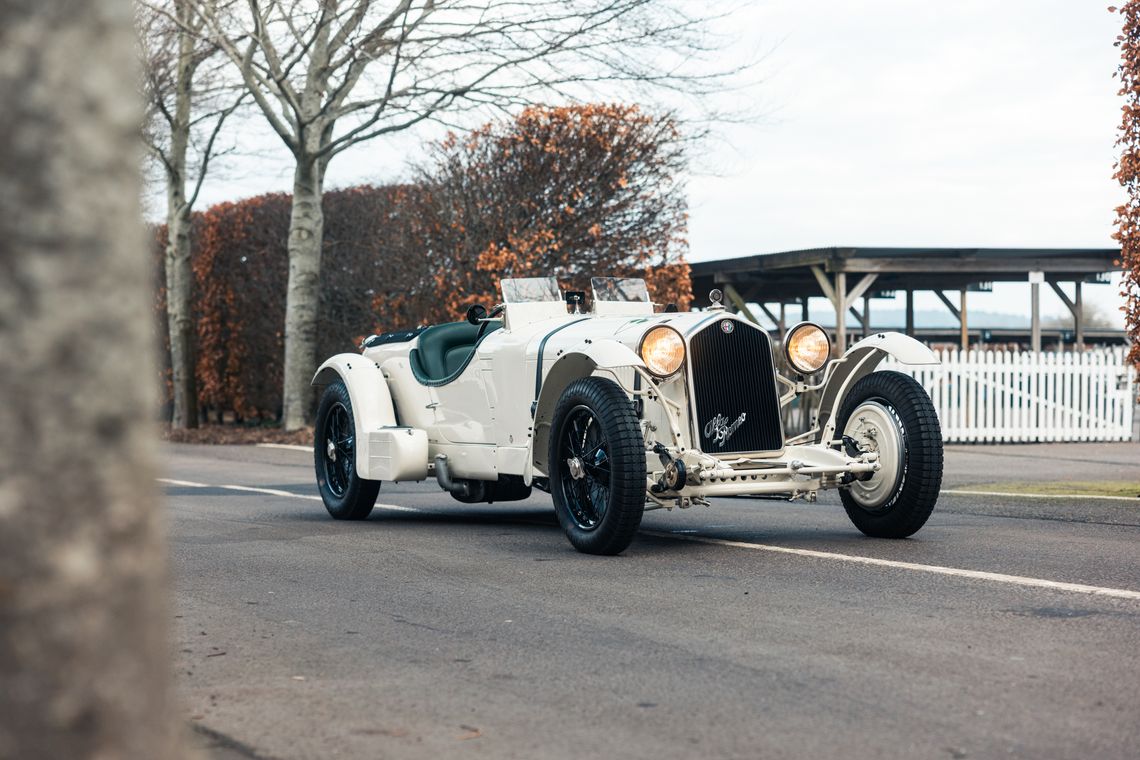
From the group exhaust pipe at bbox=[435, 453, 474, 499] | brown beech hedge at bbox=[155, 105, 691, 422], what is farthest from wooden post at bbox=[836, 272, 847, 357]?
exhaust pipe at bbox=[435, 453, 474, 499]

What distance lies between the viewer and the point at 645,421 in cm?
804

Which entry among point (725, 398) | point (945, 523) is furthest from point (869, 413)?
point (945, 523)

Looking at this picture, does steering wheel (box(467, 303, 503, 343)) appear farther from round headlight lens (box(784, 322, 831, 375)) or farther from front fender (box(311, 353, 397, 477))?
round headlight lens (box(784, 322, 831, 375))

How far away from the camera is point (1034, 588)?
6457 mm

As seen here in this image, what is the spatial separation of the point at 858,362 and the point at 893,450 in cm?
72

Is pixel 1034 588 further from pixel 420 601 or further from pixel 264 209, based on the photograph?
pixel 264 209

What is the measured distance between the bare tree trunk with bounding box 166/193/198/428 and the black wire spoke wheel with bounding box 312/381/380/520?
16025mm

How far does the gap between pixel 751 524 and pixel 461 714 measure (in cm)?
577

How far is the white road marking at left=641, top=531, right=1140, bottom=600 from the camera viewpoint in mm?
6348

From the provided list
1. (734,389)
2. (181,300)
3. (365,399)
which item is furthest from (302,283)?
(734,389)

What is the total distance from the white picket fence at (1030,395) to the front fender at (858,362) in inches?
500

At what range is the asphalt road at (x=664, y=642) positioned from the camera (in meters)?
3.94

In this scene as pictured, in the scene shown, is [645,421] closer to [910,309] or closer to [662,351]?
[662,351]

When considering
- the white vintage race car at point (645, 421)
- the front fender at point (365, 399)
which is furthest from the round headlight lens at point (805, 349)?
the front fender at point (365, 399)
